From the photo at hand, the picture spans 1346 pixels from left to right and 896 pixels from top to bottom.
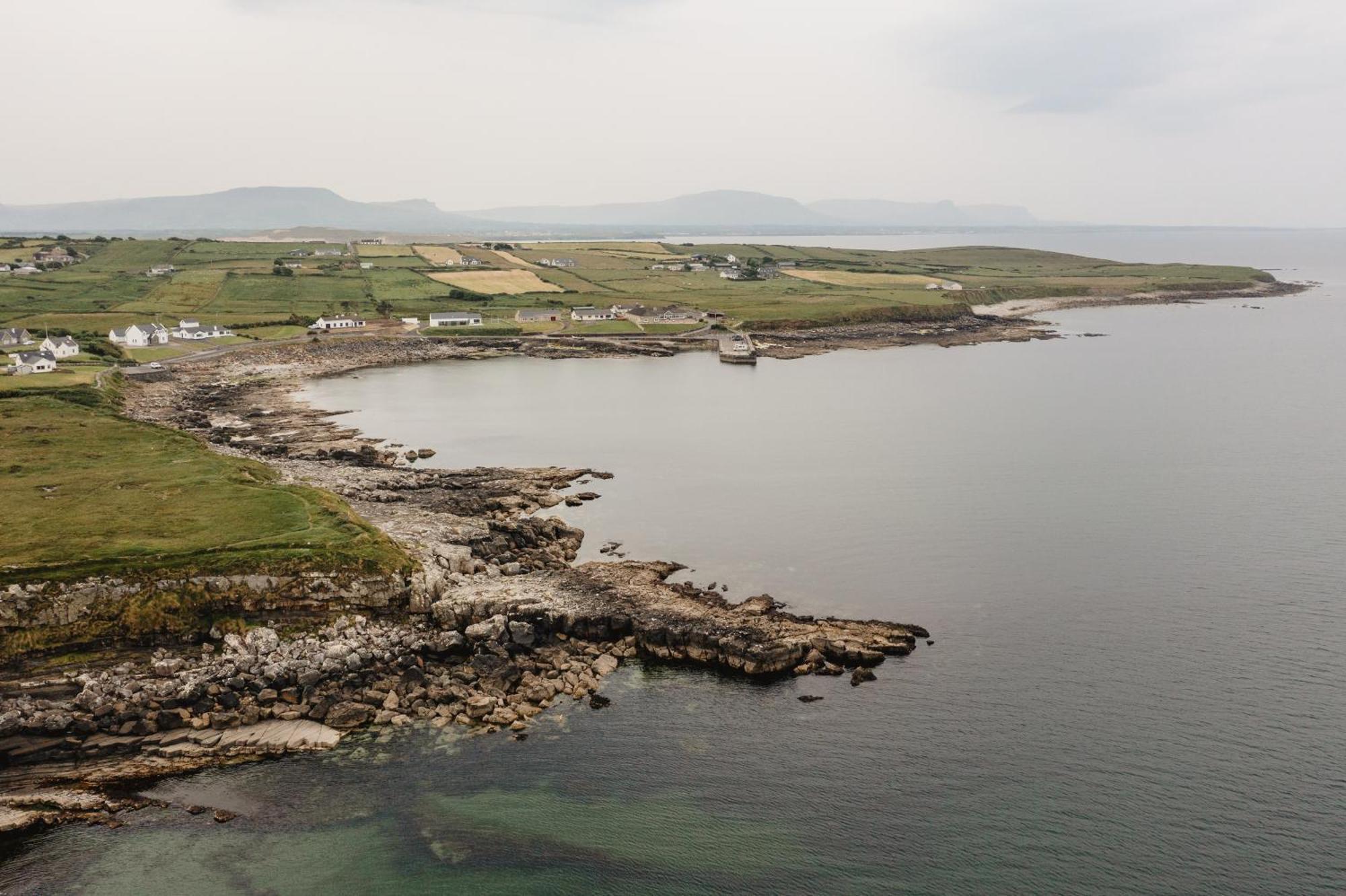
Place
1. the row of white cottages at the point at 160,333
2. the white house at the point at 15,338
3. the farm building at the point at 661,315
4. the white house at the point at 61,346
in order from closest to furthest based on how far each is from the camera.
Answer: the white house at the point at 61,346 → the white house at the point at 15,338 → the row of white cottages at the point at 160,333 → the farm building at the point at 661,315

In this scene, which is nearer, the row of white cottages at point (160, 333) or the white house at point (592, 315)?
the row of white cottages at point (160, 333)

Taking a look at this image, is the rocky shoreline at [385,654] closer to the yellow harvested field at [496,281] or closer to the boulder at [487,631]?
the boulder at [487,631]

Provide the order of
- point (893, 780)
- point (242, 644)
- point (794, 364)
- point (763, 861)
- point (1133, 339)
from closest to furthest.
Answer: point (763, 861)
point (893, 780)
point (242, 644)
point (794, 364)
point (1133, 339)

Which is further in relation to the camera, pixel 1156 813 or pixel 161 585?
→ pixel 161 585

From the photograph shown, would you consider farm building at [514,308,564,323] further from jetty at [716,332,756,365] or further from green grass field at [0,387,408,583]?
green grass field at [0,387,408,583]

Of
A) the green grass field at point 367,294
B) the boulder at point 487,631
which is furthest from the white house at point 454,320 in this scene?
the boulder at point 487,631

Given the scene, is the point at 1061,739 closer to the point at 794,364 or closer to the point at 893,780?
the point at 893,780

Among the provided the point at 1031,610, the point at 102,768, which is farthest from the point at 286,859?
the point at 1031,610

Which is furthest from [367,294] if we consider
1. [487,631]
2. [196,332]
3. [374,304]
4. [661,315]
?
[487,631]
